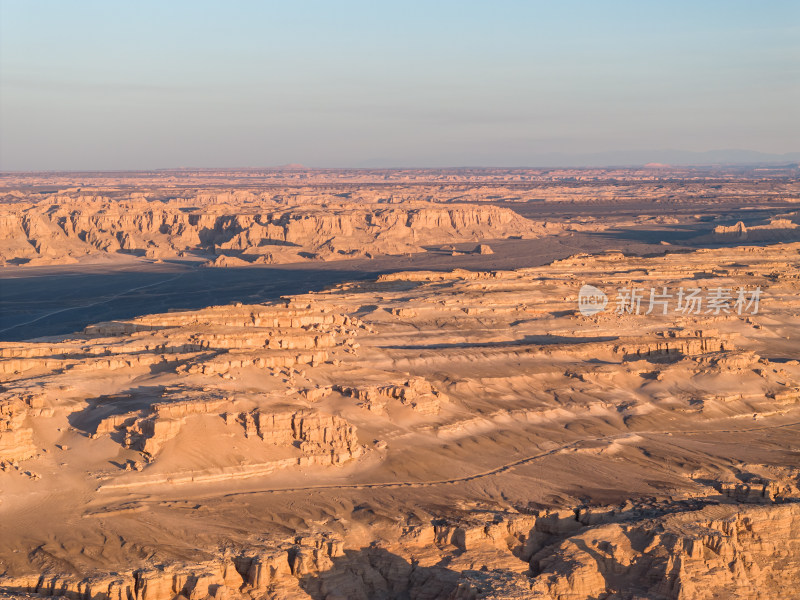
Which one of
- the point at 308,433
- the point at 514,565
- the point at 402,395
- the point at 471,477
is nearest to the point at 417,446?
the point at 471,477

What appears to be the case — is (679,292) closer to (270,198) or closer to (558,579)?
(558,579)

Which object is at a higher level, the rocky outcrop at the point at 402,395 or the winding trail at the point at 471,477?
the rocky outcrop at the point at 402,395

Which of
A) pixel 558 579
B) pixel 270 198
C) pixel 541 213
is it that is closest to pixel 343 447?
pixel 558 579

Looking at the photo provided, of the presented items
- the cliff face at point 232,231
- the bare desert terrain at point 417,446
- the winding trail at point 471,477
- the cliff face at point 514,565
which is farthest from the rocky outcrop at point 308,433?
the cliff face at point 232,231

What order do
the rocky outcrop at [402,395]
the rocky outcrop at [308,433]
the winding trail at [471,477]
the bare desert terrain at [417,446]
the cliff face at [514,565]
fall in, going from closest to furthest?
the cliff face at [514,565], the bare desert terrain at [417,446], the winding trail at [471,477], the rocky outcrop at [308,433], the rocky outcrop at [402,395]

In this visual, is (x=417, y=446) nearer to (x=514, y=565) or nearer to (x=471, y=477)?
(x=471, y=477)

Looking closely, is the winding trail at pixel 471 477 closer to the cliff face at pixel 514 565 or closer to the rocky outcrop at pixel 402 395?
the cliff face at pixel 514 565
